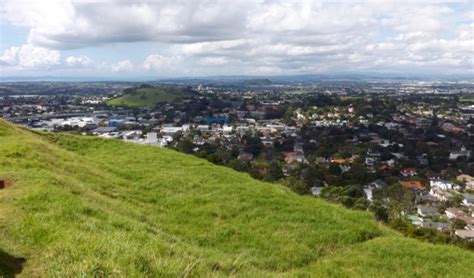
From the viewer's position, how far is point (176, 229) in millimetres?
7926

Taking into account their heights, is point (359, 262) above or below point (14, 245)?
below

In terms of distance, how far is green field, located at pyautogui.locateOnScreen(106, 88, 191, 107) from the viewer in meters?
99.0

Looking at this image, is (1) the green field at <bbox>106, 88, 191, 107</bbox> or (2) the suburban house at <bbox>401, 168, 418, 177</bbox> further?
(1) the green field at <bbox>106, 88, 191, 107</bbox>

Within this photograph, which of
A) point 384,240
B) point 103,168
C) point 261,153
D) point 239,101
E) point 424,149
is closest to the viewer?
point 384,240

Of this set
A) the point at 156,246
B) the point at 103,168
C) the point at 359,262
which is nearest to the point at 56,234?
the point at 156,246

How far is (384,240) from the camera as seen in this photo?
26.8ft

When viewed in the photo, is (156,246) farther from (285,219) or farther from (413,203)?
(413,203)

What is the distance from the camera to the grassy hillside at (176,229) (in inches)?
183

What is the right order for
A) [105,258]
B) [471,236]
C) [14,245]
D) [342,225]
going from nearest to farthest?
1. [105,258]
2. [14,245]
3. [342,225]
4. [471,236]

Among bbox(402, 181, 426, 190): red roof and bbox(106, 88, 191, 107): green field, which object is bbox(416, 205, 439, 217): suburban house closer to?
bbox(402, 181, 426, 190): red roof

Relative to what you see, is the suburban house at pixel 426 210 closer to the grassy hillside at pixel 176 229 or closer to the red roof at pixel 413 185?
the red roof at pixel 413 185

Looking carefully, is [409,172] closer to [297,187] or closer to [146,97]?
[297,187]

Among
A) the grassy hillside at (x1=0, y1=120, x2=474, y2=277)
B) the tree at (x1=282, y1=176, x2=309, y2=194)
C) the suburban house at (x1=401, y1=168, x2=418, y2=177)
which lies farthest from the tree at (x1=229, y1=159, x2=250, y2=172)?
the suburban house at (x1=401, y1=168, x2=418, y2=177)

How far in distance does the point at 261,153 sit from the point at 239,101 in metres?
59.9
